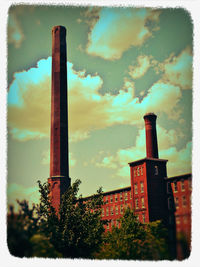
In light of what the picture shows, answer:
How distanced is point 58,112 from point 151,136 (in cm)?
2386

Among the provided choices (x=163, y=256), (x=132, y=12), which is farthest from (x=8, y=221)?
(x=132, y=12)

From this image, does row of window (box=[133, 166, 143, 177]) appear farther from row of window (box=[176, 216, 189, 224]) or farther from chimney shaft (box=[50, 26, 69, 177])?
row of window (box=[176, 216, 189, 224])

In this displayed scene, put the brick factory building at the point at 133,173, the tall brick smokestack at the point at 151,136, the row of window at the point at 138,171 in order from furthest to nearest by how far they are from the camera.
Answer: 1. the tall brick smokestack at the point at 151,136
2. the row of window at the point at 138,171
3. the brick factory building at the point at 133,173

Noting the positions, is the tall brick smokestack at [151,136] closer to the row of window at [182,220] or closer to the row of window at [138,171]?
the row of window at [138,171]

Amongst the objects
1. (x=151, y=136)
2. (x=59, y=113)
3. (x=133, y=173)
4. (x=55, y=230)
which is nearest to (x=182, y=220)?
(x=55, y=230)

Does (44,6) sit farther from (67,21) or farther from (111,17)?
(111,17)

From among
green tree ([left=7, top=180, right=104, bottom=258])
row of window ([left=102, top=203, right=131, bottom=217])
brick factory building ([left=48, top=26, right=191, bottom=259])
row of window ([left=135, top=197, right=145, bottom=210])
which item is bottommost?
green tree ([left=7, top=180, right=104, bottom=258])

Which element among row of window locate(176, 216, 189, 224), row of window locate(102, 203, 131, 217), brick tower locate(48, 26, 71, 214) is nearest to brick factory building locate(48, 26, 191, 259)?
brick tower locate(48, 26, 71, 214)

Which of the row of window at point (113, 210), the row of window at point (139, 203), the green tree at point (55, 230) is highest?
the row of window at point (139, 203)

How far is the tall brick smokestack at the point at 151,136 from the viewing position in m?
67.2

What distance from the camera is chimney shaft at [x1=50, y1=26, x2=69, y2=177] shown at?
51.0 metres

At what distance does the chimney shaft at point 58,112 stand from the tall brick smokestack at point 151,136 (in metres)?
21.2

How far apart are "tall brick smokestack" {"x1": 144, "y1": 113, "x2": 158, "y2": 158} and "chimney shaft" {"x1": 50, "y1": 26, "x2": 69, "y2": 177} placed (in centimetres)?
2119

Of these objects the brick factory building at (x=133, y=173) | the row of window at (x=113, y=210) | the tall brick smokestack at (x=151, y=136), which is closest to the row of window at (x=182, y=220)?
the brick factory building at (x=133, y=173)
